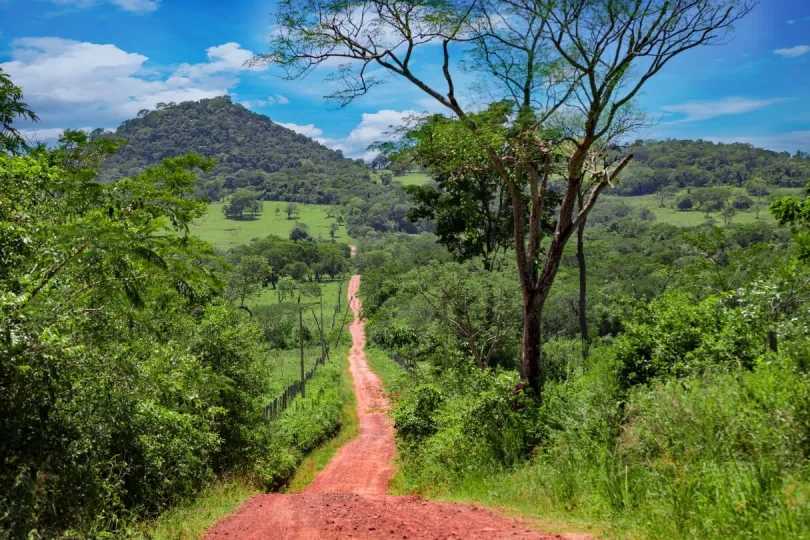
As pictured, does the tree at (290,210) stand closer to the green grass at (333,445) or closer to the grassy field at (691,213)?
the grassy field at (691,213)

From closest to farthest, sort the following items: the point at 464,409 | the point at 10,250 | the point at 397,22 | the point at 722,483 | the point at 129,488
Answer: the point at 722,483
the point at 10,250
the point at 129,488
the point at 397,22
the point at 464,409

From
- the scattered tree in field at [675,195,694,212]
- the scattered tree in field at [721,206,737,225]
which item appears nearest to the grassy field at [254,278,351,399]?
the scattered tree in field at [721,206,737,225]

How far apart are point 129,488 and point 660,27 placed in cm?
1171

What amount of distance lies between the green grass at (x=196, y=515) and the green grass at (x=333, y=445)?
6831mm

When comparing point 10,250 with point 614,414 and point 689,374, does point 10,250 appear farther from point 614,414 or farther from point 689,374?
point 689,374

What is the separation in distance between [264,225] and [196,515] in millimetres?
147260

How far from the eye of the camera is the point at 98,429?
5.88 meters

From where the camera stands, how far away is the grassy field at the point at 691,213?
12888 centimetres

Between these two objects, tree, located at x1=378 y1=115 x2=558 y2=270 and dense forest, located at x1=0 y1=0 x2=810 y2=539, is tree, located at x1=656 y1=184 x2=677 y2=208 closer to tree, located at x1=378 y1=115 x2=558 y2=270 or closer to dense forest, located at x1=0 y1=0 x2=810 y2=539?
tree, located at x1=378 y1=115 x2=558 y2=270

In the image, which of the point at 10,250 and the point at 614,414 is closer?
the point at 10,250

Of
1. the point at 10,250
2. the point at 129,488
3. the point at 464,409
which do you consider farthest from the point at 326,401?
the point at 10,250

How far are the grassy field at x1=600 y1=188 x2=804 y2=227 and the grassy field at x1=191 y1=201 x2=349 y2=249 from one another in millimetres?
87248

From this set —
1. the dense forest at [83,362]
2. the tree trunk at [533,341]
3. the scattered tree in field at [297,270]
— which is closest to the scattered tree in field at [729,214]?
the scattered tree in field at [297,270]

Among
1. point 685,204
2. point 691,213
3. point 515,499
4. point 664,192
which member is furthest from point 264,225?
point 515,499
